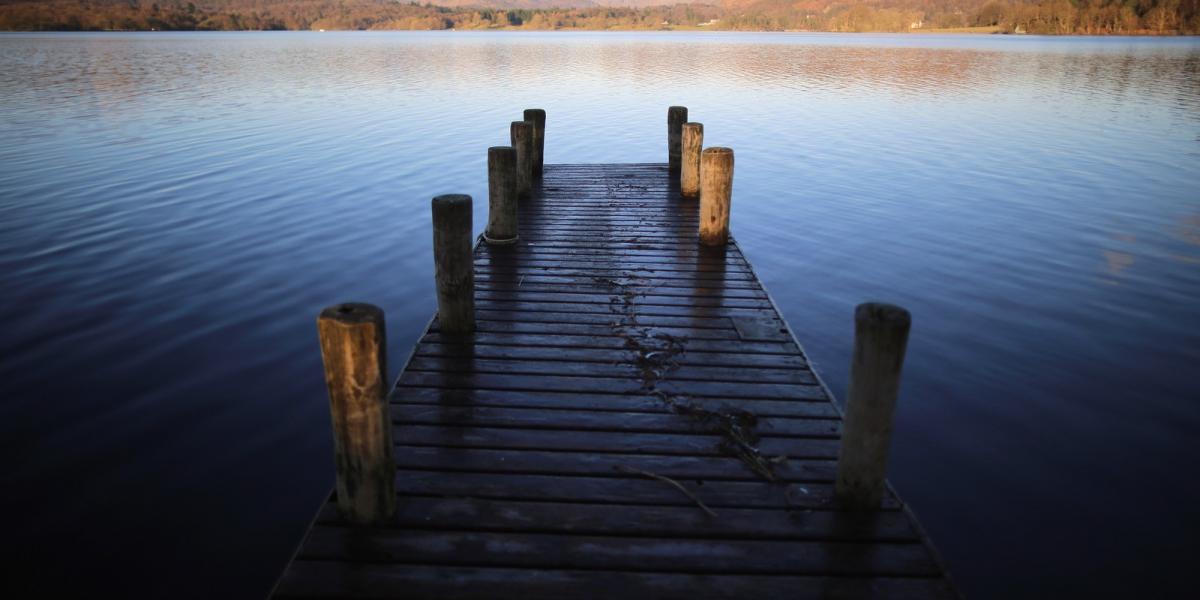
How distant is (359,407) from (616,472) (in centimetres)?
152

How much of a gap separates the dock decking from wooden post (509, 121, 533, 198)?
4.76m

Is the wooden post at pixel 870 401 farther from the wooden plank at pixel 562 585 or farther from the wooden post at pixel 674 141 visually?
the wooden post at pixel 674 141

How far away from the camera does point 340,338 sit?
3.33 m


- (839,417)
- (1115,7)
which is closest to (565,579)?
(839,417)

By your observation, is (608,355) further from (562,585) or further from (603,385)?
(562,585)

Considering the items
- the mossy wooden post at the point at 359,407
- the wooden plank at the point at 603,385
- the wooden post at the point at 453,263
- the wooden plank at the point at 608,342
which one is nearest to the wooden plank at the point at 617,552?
the mossy wooden post at the point at 359,407

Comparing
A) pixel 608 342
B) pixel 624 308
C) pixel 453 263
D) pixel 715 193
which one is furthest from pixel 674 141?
pixel 453 263

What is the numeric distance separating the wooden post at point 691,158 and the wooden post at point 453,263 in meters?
6.00

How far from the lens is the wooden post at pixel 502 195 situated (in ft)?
28.1

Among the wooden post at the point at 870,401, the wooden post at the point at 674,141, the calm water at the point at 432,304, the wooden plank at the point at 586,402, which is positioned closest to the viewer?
the wooden post at the point at 870,401

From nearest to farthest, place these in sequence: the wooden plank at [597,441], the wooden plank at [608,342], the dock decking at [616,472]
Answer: the dock decking at [616,472], the wooden plank at [597,441], the wooden plank at [608,342]

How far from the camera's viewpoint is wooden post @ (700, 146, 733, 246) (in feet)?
28.1

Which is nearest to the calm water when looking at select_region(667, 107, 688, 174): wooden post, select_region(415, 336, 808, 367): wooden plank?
select_region(415, 336, 808, 367): wooden plank

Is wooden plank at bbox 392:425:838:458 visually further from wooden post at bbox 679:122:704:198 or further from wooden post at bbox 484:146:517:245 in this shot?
wooden post at bbox 679:122:704:198
